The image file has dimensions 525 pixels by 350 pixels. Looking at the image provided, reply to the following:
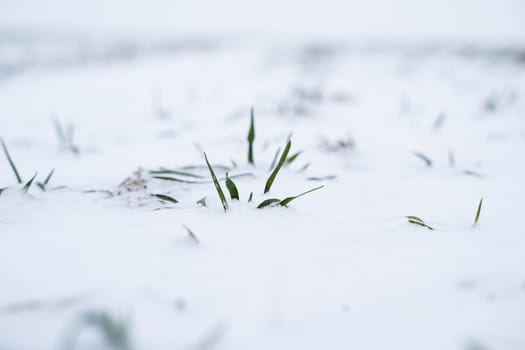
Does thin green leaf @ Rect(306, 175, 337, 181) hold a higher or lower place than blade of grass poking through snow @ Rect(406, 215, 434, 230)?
higher

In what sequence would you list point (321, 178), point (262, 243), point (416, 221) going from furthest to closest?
point (321, 178), point (416, 221), point (262, 243)

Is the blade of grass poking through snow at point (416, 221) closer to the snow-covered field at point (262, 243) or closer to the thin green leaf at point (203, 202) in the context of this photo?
the snow-covered field at point (262, 243)

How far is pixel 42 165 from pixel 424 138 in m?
1.88

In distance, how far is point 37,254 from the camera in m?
0.75

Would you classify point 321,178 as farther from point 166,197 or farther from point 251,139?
point 166,197

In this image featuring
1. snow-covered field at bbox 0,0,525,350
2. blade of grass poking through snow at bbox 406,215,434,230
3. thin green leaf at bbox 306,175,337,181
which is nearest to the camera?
snow-covered field at bbox 0,0,525,350

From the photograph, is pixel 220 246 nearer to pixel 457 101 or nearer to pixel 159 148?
pixel 159 148

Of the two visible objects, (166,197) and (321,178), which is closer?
(166,197)

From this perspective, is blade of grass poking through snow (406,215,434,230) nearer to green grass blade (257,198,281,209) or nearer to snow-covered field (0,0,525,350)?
snow-covered field (0,0,525,350)

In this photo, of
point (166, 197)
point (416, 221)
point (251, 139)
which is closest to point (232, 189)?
point (166, 197)

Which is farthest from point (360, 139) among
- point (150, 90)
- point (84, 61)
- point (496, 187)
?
point (84, 61)

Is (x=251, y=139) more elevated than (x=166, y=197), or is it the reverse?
(x=251, y=139)

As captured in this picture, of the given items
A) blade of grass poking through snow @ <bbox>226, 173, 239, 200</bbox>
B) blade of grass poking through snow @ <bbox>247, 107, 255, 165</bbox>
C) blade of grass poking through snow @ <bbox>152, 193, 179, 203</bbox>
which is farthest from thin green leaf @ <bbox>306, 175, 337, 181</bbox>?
blade of grass poking through snow @ <bbox>152, 193, 179, 203</bbox>

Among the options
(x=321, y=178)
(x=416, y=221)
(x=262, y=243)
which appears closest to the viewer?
(x=262, y=243)
